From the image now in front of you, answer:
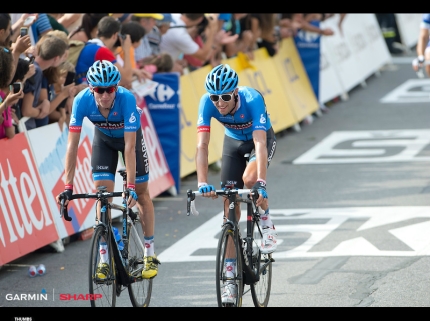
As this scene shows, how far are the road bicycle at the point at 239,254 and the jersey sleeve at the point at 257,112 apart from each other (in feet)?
2.14

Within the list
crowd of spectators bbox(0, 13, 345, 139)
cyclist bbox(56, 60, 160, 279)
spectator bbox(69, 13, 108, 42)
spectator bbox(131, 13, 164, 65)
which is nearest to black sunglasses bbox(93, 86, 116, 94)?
cyclist bbox(56, 60, 160, 279)

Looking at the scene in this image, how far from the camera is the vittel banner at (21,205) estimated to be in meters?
8.62

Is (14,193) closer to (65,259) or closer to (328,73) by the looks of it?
(65,259)

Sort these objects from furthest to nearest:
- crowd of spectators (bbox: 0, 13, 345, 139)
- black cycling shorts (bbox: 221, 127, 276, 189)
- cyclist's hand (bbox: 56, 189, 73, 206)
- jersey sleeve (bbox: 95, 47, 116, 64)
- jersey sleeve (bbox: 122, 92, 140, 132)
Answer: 1. jersey sleeve (bbox: 95, 47, 116, 64)
2. crowd of spectators (bbox: 0, 13, 345, 139)
3. black cycling shorts (bbox: 221, 127, 276, 189)
4. jersey sleeve (bbox: 122, 92, 140, 132)
5. cyclist's hand (bbox: 56, 189, 73, 206)

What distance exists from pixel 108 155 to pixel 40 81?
7.56 feet

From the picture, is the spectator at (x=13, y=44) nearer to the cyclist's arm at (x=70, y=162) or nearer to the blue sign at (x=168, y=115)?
the cyclist's arm at (x=70, y=162)

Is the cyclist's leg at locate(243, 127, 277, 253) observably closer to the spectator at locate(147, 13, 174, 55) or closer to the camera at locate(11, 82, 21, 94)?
the camera at locate(11, 82, 21, 94)

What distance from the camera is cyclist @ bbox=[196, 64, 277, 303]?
22.8 feet

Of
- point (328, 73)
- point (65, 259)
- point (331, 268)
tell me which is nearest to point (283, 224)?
point (331, 268)

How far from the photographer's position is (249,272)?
704cm

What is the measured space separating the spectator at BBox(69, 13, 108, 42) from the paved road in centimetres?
251

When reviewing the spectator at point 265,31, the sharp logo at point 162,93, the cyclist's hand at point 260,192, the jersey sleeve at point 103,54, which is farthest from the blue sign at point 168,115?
the cyclist's hand at point 260,192
